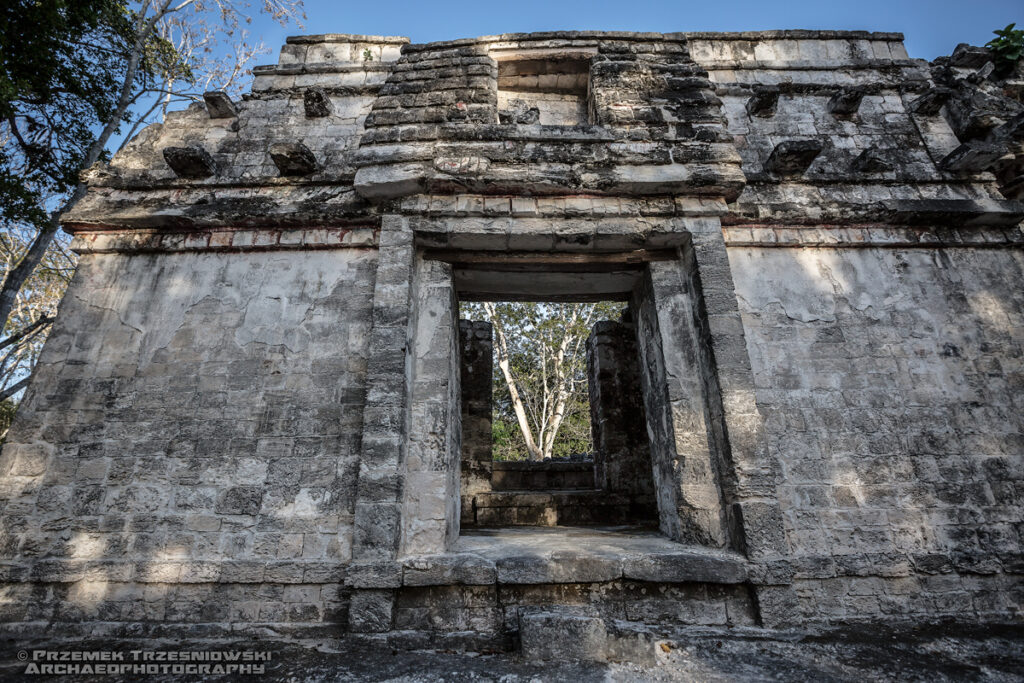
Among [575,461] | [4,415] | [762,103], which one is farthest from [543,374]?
[4,415]

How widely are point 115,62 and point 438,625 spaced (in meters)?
11.0

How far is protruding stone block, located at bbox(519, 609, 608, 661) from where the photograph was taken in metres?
2.58

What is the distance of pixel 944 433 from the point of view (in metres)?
3.74

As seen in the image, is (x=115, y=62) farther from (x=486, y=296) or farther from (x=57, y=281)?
(x=486, y=296)

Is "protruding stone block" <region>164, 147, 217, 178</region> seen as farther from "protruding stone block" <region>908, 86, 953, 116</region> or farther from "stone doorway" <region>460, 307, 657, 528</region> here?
"protruding stone block" <region>908, 86, 953, 116</region>

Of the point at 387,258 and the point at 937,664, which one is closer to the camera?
the point at 937,664

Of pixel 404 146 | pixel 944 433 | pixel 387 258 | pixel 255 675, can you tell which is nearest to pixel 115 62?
pixel 404 146

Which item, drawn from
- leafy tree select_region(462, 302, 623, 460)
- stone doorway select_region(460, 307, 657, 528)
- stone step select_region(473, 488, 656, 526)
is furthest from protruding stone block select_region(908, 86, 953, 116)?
leafy tree select_region(462, 302, 623, 460)

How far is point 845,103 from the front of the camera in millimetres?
5121

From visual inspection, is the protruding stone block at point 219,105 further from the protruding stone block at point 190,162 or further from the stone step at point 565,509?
the stone step at point 565,509

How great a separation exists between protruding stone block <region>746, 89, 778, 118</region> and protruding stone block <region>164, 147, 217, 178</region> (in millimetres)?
5718

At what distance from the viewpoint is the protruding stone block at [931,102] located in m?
5.09

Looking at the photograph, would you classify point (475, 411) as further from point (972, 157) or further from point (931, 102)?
point (931, 102)

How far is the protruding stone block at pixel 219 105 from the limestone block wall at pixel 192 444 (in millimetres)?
1931
